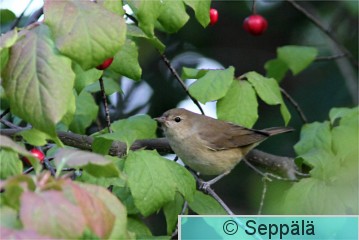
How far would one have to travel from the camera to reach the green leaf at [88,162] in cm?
147

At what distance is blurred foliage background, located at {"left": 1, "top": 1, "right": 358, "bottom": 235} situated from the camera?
488 centimetres

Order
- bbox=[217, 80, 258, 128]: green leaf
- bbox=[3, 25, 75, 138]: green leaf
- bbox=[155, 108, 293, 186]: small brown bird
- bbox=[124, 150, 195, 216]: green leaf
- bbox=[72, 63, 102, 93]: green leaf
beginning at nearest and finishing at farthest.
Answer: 1. bbox=[3, 25, 75, 138]: green leaf
2. bbox=[124, 150, 195, 216]: green leaf
3. bbox=[72, 63, 102, 93]: green leaf
4. bbox=[217, 80, 258, 128]: green leaf
5. bbox=[155, 108, 293, 186]: small brown bird

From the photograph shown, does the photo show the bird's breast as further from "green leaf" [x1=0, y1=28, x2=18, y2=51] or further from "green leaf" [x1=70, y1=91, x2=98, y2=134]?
"green leaf" [x1=0, y1=28, x2=18, y2=51]

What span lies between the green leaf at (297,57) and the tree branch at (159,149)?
499 millimetres

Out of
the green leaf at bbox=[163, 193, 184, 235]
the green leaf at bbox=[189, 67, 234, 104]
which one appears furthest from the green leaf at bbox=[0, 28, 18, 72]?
the green leaf at bbox=[189, 67, 234, 104]

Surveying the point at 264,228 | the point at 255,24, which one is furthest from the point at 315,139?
the point at 264,228

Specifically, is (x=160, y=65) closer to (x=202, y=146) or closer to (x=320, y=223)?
(x=202, y=146)

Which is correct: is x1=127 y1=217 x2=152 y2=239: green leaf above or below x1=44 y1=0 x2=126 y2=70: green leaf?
below

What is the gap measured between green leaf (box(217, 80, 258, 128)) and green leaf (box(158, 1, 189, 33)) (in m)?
0.57

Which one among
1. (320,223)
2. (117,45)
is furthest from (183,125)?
(117,45)

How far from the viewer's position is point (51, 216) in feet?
4.36

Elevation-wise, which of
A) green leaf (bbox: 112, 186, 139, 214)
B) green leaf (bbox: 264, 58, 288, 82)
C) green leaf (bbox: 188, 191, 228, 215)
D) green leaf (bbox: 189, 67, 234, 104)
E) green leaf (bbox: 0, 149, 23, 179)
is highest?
green leaf (bbox: 0, 149, 23, 179)

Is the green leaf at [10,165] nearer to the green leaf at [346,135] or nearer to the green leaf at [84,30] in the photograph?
the green leaf at [84,30]

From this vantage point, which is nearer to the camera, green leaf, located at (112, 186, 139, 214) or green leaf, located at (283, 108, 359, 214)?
green leaf, located at (112, 186, 139, 214)
